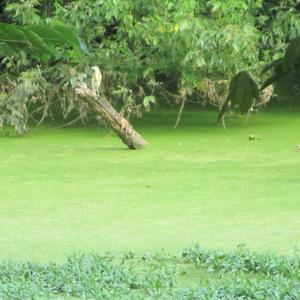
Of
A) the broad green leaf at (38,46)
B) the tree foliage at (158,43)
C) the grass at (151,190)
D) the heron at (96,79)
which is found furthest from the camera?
the tree foliage at (158,43)

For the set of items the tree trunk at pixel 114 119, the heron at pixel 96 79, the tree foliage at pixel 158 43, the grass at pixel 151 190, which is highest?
the tree foliage at pixel 158 43

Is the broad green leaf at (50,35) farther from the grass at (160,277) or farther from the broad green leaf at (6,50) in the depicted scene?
the grass at (160,277)

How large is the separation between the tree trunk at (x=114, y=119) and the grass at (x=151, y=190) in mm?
104

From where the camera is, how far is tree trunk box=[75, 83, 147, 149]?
754 cm

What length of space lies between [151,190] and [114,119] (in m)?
1.93

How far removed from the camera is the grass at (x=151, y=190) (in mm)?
4297

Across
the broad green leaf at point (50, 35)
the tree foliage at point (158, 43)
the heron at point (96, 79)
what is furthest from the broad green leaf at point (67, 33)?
the heron at point (96, 79)

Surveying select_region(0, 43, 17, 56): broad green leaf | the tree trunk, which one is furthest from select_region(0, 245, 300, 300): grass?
the tree trunk

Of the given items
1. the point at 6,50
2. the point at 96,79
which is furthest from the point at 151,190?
the point at 6,50

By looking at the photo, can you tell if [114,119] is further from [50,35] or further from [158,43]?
[50,35]

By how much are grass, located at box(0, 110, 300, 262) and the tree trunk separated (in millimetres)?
104

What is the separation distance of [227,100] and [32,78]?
7356 mm

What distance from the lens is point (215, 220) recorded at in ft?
15.5

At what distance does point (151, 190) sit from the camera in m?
5.76
